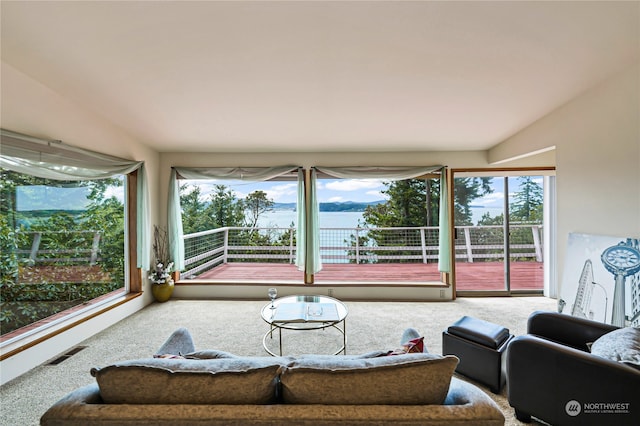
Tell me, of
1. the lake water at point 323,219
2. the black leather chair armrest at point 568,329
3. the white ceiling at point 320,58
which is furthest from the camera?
the lake water at point 323,219

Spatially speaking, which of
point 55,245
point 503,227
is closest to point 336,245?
point 503,227

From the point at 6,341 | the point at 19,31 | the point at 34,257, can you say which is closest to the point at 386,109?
the point at 19,31

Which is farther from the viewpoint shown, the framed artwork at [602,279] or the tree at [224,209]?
the tree at [224,209]

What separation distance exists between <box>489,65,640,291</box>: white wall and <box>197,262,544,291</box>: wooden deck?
1.63m

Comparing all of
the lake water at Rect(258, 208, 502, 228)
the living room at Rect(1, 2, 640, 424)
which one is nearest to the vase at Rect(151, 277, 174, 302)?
the living room at Rect(1, 2, 640, 424)

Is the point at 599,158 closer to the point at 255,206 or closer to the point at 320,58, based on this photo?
the point at 320,58

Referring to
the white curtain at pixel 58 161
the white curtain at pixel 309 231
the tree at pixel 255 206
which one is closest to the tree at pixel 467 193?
the white curtain at pixel 309 231

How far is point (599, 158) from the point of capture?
2.39 m

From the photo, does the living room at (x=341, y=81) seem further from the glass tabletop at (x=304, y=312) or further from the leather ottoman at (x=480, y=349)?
the glass tabletop at (x=304, y=312)

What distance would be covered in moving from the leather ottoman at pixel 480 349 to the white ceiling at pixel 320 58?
2.03 m

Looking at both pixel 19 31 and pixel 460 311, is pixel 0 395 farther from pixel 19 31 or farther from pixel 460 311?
pixel 460 311

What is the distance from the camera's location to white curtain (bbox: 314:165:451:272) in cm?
407

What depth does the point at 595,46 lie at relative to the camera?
188 cm

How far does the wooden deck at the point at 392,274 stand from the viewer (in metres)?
4.34
